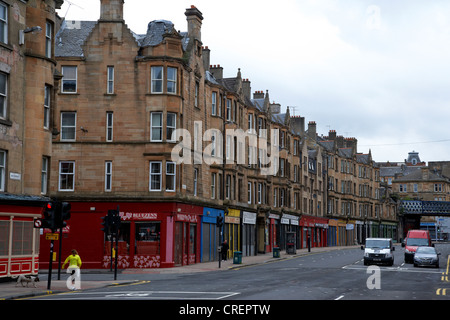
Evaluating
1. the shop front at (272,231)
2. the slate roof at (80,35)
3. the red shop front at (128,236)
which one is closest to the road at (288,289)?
the red shop front at (128,236)

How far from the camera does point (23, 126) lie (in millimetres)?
30266

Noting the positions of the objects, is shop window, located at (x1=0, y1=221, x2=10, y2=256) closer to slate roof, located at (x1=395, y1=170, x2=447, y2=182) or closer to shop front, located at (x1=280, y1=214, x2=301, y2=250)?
shop front, located at (x1=280, y1=214, x2=301, y2=250)

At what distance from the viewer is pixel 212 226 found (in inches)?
2002

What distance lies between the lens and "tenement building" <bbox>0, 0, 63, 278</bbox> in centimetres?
2883

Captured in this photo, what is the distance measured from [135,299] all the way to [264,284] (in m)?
8.49

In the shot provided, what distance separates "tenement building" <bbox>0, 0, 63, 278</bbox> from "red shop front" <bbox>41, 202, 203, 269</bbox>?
9705mm

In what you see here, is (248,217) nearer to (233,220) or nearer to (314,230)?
(233,220)

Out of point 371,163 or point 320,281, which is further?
point 371,163

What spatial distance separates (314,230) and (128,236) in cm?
4812

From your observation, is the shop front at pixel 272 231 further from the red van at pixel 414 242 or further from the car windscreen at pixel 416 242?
the car windscreen at pixel 416 242

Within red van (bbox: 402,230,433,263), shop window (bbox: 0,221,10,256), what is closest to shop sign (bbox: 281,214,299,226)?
red van (bbox: 402,230,433,263)

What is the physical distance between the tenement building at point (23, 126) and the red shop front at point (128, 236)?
9705 millimetres

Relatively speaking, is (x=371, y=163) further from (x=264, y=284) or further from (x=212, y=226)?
(x=264, y=284)

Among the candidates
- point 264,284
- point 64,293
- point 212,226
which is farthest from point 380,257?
point 64,293
